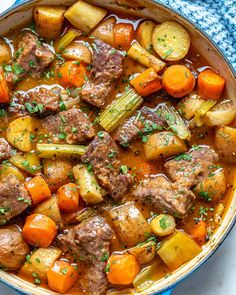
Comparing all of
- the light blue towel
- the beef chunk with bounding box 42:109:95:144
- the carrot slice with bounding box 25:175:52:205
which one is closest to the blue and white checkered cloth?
the light blue towel

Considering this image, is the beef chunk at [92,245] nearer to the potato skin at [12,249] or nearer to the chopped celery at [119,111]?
the potato skin at [12,249]

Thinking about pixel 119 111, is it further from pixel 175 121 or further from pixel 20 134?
pixel 20 134

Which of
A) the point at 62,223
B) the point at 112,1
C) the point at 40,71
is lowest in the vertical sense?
the point at 62,223

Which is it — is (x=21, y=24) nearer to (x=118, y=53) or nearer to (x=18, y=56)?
(x=18, y=56)

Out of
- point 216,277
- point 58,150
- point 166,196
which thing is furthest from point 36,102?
point 216,277

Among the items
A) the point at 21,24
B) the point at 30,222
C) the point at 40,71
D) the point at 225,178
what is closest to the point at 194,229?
the point at 225,178
